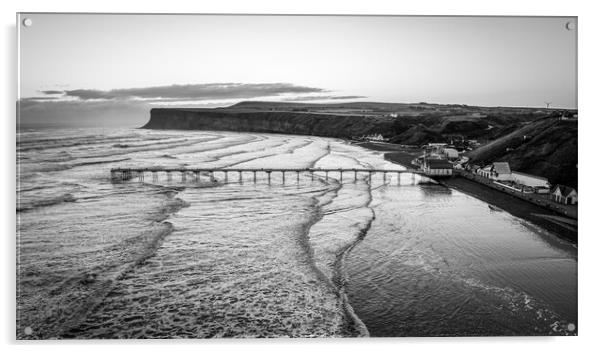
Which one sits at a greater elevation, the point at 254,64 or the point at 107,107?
the point at 254,64

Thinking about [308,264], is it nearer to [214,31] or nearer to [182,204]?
[214,31]

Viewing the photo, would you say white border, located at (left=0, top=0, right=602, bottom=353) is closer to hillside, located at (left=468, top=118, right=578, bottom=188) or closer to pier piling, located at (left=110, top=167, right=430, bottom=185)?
hillside, located at (left=468, top=118, right=578, bottom=188)

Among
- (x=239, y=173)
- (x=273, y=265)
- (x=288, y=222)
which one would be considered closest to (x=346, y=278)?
(x=273, y=265)

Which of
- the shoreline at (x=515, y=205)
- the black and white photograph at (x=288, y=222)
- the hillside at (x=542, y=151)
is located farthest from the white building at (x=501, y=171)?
the black and white photograph at (x=288, y=222)

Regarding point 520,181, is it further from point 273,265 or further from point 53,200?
point 53,200

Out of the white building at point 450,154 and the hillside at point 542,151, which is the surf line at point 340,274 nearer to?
the hillside at point 542,151

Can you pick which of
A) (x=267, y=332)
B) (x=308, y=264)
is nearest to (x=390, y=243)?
(x=308, y=264)

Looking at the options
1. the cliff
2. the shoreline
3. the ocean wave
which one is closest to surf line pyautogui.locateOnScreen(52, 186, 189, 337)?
the ocean wave
